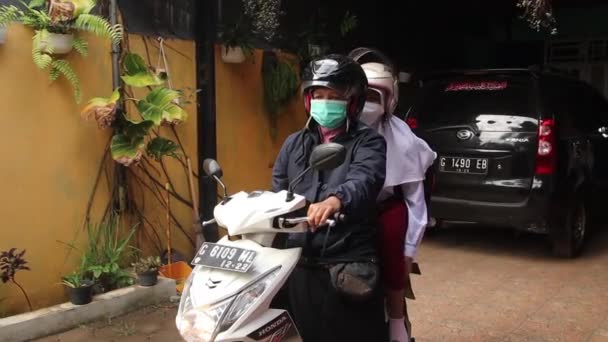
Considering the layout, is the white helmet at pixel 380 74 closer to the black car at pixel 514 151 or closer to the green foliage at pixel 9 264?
the green foliage at pixel 9 264

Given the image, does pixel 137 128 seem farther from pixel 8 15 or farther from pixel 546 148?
pixel 546 148

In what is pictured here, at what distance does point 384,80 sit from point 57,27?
2.60 metres

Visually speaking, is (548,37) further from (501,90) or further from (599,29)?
(501,90)

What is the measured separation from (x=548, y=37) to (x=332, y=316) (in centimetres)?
1052

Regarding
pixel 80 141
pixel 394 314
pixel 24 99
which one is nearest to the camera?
pixel 394 314

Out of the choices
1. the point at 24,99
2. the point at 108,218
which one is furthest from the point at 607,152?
the point at 24,99

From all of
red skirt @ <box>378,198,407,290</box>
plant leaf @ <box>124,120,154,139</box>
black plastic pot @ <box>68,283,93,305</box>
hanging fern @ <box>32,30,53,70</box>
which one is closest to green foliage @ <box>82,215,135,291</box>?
black plastic pot @ <box>68,283,93,305</box>

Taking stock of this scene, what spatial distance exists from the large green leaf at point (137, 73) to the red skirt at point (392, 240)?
2.49m

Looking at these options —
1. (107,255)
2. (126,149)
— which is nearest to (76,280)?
(107,255)

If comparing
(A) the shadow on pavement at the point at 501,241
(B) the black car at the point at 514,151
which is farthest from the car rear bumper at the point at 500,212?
(A) the shadow on pavement at the point at 501,241

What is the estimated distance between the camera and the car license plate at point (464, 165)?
5840mm

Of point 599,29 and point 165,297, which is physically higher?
point 599,29

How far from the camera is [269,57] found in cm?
621

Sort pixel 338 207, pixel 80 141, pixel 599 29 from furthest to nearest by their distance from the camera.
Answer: pixel 599 29 → pixel 80 141 → pixel 338 207
